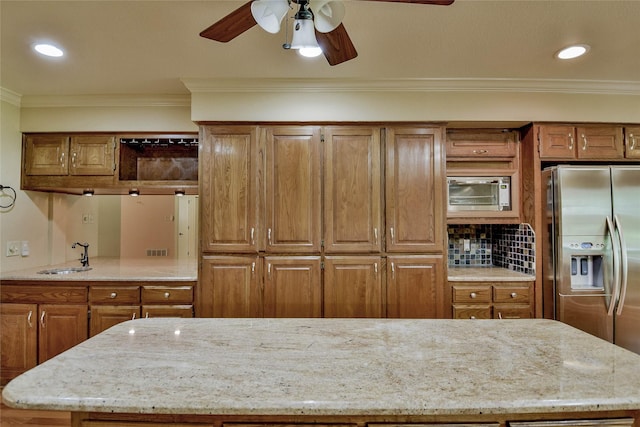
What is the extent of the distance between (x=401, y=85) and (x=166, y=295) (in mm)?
2461

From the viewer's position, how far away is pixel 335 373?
3.42 ft

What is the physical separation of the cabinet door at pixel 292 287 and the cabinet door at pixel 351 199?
8.9 inches

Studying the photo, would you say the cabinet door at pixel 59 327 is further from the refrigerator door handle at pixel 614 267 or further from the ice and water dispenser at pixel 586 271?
the refrigerator door handle at pixel 614 267

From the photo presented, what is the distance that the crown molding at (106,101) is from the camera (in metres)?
2.92

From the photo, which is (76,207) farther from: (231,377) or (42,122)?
(231,377)

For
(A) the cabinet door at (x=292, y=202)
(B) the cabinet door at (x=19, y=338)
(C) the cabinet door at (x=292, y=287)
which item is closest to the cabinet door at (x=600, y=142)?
(A) the cabinet door at (x=292, y=202)

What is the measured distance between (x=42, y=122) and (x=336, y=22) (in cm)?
300

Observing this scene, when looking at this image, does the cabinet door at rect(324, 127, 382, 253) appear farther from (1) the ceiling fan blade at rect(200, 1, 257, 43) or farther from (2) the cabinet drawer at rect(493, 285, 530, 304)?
Result: (1) the ceiling fan blade at rect(200, 1, 257, 43)

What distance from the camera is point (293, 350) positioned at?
1231 mm

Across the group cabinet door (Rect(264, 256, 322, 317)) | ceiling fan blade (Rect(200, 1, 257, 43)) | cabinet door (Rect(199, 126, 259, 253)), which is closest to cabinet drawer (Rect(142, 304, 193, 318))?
cabinet door (Rect(199, 126, 259, 253))

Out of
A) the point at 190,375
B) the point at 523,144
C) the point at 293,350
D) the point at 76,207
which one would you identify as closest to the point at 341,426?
the point at 293,350

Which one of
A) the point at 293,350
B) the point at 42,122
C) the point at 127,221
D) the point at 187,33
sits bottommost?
the point at 293,350

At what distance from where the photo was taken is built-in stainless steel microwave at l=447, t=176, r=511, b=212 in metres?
2.91

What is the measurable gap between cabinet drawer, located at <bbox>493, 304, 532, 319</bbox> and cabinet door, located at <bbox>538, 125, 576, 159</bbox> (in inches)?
48.5
